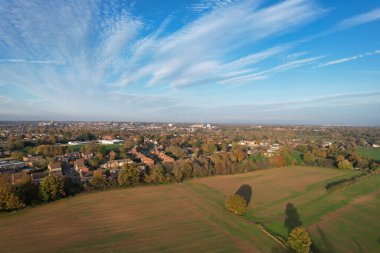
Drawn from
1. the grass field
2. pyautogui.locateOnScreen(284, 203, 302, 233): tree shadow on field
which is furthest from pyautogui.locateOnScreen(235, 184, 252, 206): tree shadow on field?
the grass field

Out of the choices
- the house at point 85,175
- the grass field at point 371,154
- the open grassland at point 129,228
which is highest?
the house at point 85,175

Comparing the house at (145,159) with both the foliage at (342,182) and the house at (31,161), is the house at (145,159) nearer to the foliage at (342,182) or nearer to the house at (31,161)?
the house at (31,161)

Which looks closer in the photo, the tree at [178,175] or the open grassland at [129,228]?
the open grassland at [129,228]

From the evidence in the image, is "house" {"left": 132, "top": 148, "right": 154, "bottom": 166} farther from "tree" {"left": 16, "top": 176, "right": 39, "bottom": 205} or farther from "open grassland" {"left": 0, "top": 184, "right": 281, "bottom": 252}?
"tree" {"left": 16, "top": 176, "right": 39, "bottom": 205}

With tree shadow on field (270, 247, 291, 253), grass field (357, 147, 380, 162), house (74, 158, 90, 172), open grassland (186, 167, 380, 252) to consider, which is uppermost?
house (74, 158, 90, 172)

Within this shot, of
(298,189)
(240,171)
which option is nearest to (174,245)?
(298,189)

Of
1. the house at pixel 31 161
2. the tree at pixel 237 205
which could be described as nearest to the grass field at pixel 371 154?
the tree at pixel 237 205

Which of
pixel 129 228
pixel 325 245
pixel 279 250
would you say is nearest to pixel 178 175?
pixel 129 228
